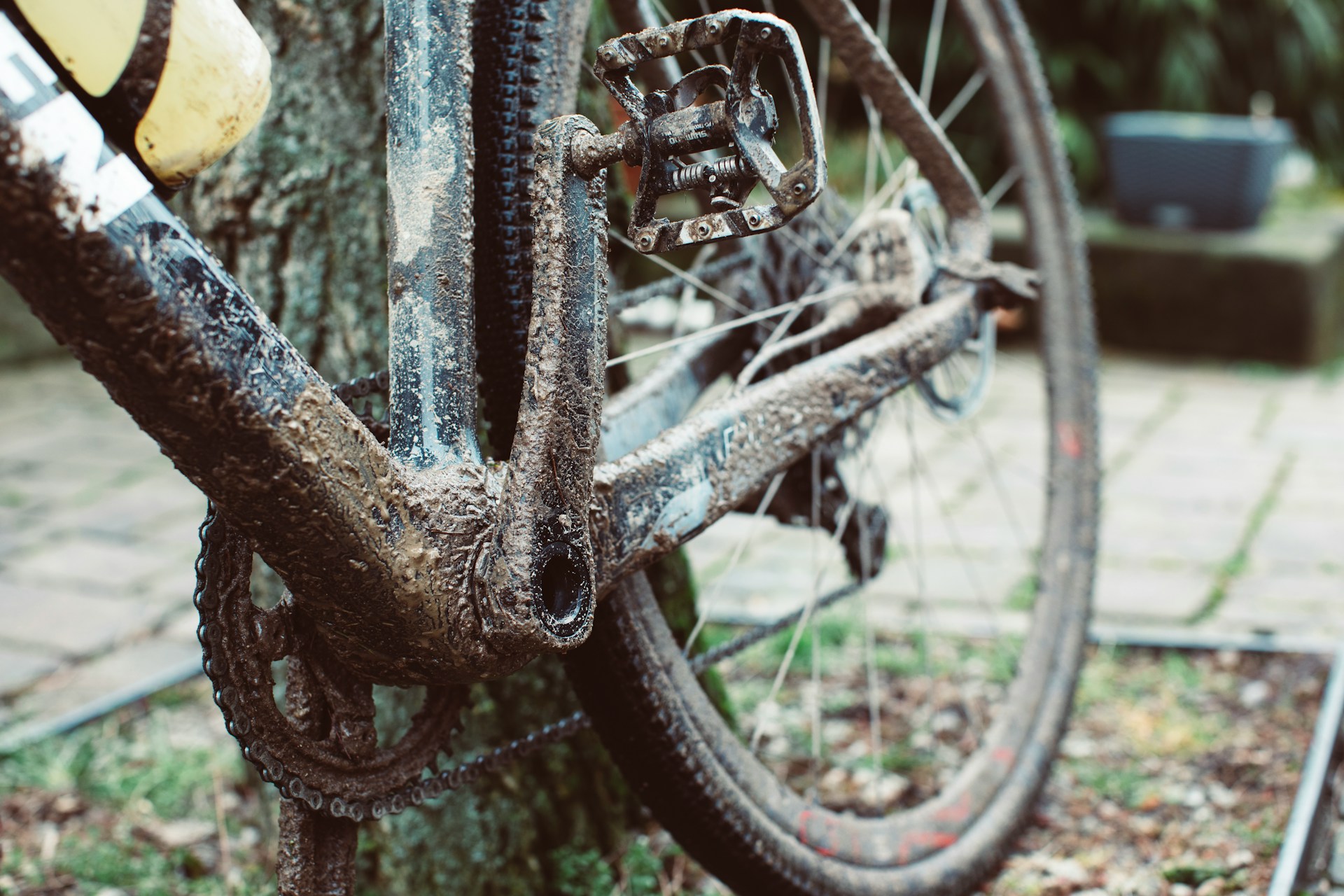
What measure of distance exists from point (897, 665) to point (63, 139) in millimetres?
1581

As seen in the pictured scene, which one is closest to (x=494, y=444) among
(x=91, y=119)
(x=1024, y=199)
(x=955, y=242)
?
(x=91, y=119)

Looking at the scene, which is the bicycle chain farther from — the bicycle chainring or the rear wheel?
the rear wheel

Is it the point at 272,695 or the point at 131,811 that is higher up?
the point at 272,695

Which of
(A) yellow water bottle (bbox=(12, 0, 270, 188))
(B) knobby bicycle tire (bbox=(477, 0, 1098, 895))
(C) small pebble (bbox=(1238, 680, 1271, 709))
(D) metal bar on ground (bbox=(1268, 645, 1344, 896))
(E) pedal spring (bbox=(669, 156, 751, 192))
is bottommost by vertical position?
(C) small pebble (bbox=(1238, 680, 1271, 709))

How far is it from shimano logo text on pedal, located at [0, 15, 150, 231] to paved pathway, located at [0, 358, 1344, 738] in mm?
1483

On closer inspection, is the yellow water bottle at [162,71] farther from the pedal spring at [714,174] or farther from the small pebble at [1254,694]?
the small pebble at [1254,694]

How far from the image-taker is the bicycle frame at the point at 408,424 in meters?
0.66

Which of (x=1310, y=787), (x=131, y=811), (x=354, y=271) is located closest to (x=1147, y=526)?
(x=1310, y=787)

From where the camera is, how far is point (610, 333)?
1.38 meters

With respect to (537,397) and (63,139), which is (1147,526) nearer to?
(537,397)

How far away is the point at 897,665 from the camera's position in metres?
1.99

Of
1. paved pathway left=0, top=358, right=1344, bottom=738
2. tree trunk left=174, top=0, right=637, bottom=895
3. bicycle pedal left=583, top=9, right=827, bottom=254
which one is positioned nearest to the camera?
bicycle pedal left=583, top=9, right=827, bottom=254

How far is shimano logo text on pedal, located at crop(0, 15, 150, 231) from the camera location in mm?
631

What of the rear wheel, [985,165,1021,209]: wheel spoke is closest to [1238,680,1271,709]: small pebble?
the rear wheel
